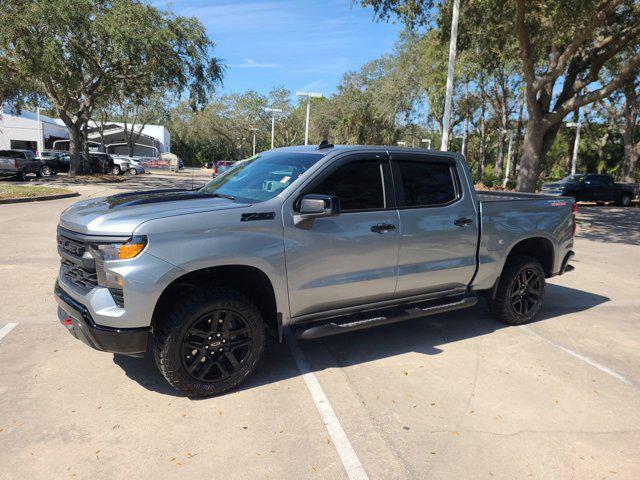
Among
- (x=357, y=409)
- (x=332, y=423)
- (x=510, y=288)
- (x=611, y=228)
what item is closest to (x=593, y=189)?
(x=611, y=228)

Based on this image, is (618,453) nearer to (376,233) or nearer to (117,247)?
(376,233)

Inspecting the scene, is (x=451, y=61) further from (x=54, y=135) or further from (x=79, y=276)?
(x=54, y=135)

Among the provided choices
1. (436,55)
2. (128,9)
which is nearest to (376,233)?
(436,55)

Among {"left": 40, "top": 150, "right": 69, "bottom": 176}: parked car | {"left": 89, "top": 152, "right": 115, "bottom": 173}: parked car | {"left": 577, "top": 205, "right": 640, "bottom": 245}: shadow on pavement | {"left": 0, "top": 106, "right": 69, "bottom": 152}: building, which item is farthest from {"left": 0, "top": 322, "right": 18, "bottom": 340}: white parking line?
{"left": 0, "top": 106, "right": 69, "bottom": 152}: building

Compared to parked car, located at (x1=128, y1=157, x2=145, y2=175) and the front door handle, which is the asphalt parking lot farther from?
parked car, located at (x1=128, y1=157, x2=145, y2=175)

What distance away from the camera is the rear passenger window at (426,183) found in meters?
4.58

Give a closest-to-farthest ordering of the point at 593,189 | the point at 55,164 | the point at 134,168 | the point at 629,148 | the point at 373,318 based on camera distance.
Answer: the point at 373,318, the point at 593,189, the point at 629,148, the point at 55,164, the point at 134,168

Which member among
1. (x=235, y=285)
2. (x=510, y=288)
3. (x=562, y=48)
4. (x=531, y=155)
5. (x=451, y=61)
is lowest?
(x=510, y=288)

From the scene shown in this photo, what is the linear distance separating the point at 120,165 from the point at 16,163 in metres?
13.8

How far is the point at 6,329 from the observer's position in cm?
487

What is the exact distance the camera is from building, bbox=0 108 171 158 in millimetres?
47656

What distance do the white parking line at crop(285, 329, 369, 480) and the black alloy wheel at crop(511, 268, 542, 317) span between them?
8.50 ft

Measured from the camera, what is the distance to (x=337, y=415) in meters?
3.52

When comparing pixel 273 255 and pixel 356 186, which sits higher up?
pixel 356 186
